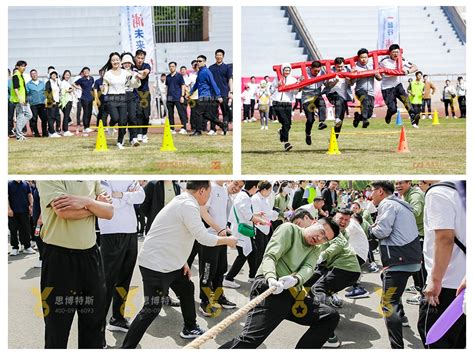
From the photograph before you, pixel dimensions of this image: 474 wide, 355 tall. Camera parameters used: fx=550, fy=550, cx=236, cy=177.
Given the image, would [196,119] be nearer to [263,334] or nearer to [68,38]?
[68,38]

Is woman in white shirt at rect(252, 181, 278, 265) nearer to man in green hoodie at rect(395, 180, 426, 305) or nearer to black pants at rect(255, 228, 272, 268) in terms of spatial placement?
black pants at rect(255, 228, 272, 268)

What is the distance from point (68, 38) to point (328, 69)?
2.63 m

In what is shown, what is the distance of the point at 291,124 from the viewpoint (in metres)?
4.64

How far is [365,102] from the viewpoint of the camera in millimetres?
4621

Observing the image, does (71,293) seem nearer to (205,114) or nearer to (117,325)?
(117,325)

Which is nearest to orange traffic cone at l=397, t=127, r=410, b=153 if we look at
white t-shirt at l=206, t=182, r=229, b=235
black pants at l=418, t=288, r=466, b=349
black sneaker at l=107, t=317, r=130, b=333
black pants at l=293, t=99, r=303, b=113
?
black pants at l=293, t=99, r=303, b=113

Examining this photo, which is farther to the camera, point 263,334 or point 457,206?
point 263,334

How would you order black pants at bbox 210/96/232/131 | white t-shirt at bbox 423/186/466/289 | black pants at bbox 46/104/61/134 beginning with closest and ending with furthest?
white t-shirt at bbox 423/186/466/289, black pants at bbox 210/96/232/131, black pants at bbox 46/104/61/134

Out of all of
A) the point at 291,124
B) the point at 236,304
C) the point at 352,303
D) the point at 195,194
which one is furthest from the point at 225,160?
the point at 352,303

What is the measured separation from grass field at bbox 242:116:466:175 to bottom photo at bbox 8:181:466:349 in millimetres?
179

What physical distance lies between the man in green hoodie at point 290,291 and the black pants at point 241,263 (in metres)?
0.72

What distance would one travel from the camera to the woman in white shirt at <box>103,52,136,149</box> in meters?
5.07

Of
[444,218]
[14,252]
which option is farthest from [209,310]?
[444,218]

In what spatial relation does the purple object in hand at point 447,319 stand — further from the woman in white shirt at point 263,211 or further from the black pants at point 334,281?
the woman in white shirt at point 263,211
